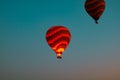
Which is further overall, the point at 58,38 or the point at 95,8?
the point at 95,8

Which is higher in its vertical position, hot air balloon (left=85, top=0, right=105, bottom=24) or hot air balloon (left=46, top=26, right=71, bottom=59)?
hot air balloon (left=85, top=0, right=105, bottom=24)

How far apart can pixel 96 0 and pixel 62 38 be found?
18.3 feet

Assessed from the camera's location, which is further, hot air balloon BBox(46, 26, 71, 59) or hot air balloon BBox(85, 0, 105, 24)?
hot air balloon BBox(85, 0, 105, 24)

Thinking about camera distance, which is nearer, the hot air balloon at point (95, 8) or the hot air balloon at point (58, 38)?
the hot air balloon at point (58, 38)

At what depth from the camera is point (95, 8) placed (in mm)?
37625

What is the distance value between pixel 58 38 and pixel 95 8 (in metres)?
5.11

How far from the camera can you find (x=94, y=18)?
37.3 metres

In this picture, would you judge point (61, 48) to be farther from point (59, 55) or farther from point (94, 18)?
point (94, 18)

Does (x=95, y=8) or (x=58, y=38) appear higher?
(x=95, y=8)

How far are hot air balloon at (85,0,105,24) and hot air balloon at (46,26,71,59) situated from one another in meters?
3.22

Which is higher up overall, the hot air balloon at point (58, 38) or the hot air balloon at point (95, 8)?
the hot air balloon at point (95, 8)

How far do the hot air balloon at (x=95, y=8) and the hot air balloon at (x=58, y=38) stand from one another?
10.5ft

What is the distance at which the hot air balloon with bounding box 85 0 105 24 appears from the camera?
37.5 meters

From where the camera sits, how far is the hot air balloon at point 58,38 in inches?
1391
